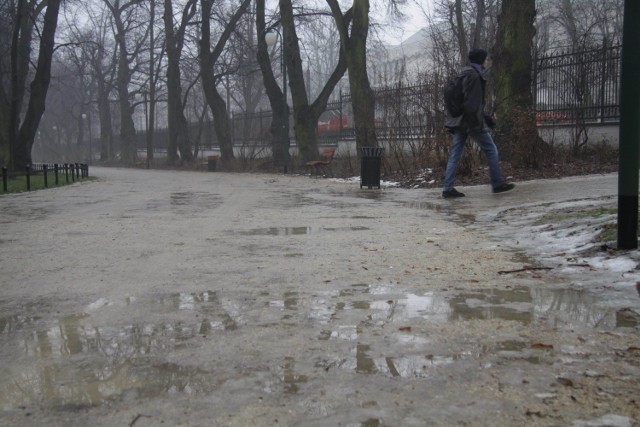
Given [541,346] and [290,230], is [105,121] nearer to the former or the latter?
[290,230]

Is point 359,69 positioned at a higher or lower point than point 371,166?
higher

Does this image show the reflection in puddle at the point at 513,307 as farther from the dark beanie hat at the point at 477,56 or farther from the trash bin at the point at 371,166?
the trash bin at the point at 371,166

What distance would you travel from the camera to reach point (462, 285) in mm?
3822

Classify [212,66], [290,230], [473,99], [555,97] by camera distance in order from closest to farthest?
[290,230] < [473,99] < [555,97] < [212,66]

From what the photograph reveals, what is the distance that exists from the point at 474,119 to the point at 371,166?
404 cm

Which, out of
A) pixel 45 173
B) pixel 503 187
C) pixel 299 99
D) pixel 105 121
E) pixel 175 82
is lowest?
pixel 503 187

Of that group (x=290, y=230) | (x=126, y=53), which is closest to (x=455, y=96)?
(x=290, y=230)

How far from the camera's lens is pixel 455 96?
888cm

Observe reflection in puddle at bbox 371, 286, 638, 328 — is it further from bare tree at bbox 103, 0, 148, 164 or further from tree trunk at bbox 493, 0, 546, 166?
bare tree at bbox 103, 0, 148, 164

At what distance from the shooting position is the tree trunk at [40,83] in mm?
20797

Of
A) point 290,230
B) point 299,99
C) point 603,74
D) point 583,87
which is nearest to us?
point 290,230

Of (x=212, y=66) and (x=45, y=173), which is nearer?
(x=45, y=173)

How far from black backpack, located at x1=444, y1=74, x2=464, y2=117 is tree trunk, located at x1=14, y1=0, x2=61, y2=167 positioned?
16410mm

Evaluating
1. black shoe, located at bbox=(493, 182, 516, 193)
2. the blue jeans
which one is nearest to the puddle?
the blue jeans
